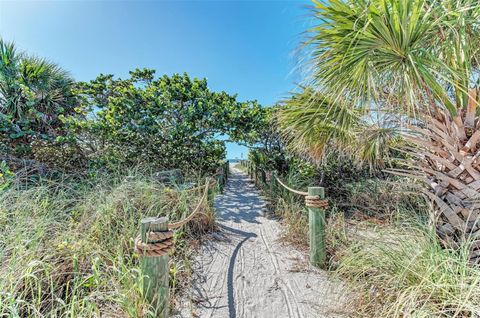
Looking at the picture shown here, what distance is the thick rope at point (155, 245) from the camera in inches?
58.2

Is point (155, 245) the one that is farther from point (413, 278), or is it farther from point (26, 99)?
point (26, 99)

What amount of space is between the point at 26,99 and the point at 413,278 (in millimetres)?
7012

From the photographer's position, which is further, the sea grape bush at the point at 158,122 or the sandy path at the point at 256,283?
the sea grape bush at the point at 158,122

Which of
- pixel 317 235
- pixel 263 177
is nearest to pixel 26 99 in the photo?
pixel 317 235

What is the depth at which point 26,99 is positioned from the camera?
4.61 meters

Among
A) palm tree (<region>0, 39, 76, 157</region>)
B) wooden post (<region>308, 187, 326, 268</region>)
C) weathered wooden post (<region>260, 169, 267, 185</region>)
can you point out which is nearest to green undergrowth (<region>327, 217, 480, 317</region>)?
wooden post (<region>308, 187, 326, 268</region>)

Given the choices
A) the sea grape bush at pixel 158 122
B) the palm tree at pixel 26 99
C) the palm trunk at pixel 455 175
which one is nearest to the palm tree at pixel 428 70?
the palm trunk at pixel 455 175

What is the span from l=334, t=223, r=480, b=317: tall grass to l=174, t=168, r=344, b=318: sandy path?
0.95ft

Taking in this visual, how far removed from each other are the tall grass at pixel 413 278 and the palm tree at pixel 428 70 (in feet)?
0.86

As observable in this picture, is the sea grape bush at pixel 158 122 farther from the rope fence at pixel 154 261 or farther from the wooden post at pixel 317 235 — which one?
the rope fence at pixel 154 261

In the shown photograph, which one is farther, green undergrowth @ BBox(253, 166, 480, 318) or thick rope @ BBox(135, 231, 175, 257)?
thick rope @ BBox(135, 231, 175, 257)

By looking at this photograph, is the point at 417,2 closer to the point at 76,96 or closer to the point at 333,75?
the point at 333,75

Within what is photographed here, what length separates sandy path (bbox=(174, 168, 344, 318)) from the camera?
1.86 meters

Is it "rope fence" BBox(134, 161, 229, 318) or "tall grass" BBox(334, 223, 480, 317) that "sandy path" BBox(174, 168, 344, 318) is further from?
"rope fence" BBox(134, 161, 229, 318)
